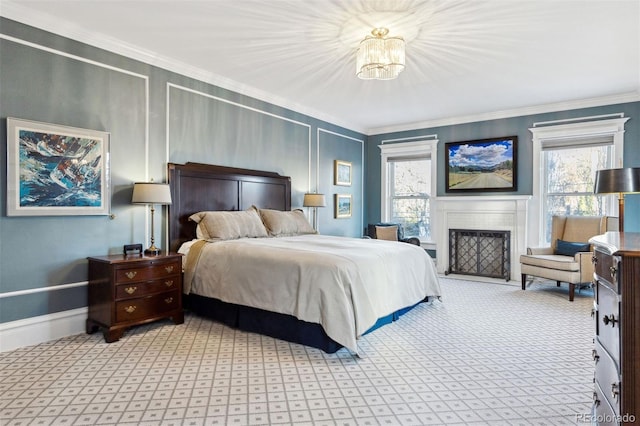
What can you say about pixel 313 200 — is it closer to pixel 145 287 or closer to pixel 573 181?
pixel 145 287

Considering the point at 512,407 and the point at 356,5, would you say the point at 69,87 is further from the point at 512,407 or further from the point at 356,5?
the point at 512,407

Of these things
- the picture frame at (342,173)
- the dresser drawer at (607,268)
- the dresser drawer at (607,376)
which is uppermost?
the picture frame at (342,173)

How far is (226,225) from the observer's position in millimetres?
4039

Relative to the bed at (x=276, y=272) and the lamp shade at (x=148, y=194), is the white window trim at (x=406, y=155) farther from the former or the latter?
the lamp shade at (x=148, y=194)

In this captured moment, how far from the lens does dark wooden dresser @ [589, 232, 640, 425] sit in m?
1.28

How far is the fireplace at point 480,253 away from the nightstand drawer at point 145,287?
4.63 metres

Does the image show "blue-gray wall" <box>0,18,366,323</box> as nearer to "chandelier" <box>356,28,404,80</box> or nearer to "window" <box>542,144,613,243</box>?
"chandelier" <box>356,28,404,80</box>

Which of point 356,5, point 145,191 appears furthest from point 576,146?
point 145,191

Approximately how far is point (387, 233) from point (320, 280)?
11.7 feet

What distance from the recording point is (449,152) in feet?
21.4

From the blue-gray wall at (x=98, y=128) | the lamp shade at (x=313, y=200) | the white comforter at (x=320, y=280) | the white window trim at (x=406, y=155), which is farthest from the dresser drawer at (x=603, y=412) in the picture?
the white window trim at (x=406, y=155)

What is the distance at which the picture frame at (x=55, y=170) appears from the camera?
2939mm

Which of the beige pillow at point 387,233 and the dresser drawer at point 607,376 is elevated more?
the beige pillow at point 387,233

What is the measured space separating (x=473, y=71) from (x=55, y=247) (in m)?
4.61
